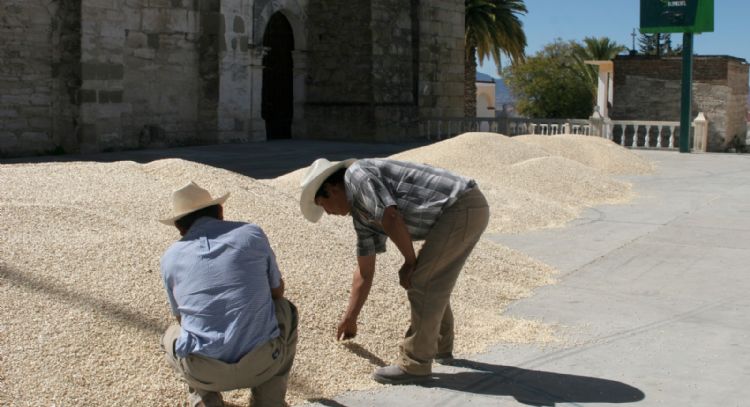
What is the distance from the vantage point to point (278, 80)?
21641 millimetres

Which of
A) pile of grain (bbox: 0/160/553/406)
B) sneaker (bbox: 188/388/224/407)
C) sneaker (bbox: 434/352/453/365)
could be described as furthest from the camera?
sneaker (bbox: 434/352/453/365)

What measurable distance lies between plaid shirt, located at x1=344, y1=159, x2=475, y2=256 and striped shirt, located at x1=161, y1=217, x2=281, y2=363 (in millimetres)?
672

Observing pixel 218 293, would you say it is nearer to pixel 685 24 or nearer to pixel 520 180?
pixel 520 180

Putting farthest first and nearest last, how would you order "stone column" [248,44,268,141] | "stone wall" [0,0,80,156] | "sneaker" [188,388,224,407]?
"stone column" [248,44,268,141] < "stone wall" [0,0,80,156] < "sneaker" [188,388,224,407]

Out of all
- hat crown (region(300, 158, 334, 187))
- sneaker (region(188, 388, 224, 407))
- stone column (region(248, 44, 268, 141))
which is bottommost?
sneaker (region(188, 388, 224, 407))

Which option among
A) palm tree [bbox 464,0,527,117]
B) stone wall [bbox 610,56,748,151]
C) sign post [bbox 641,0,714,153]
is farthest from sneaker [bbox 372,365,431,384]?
palm tree [bbox 464,0,527,117]

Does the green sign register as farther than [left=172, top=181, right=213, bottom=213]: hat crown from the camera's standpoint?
Yes

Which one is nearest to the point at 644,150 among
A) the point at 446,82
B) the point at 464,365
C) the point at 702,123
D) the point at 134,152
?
the point at 702,123

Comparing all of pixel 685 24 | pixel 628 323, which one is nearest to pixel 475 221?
pixel 628 323

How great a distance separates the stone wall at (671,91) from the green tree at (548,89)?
12033mm

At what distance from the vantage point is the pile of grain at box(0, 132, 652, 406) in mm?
4391

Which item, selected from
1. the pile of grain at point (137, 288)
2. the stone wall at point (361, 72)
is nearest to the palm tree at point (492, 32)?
the stone wall at point (361, 72)

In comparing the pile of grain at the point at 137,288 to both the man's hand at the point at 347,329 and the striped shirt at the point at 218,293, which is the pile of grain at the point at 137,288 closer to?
the man's hand at the point at 347,329

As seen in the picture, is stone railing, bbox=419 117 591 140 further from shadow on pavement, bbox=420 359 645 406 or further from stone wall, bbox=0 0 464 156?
shadow on pavement, bbox=420 359 645 406
